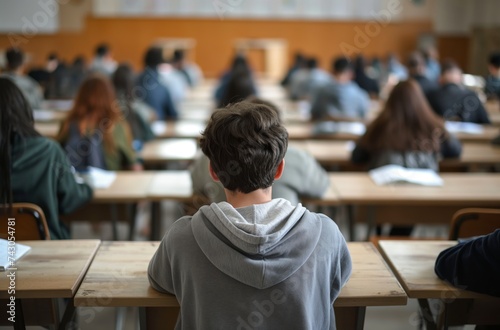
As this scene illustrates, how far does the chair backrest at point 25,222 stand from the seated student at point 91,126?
1.28 metres

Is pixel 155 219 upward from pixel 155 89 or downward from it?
downward

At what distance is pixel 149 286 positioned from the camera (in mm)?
1933

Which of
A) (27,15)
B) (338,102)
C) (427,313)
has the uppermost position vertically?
(27,15)

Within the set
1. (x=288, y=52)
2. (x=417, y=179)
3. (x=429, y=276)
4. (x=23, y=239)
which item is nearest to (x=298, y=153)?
(x=417, y=179)

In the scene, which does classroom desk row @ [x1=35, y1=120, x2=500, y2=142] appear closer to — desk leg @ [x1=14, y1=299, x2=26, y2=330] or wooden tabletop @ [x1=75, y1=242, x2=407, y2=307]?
wooden tabletop @ [x1=75, y1=242, x2=407, y2=307]

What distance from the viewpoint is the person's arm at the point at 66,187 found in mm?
2746

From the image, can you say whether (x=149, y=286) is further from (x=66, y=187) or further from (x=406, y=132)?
(x=406, y=132)

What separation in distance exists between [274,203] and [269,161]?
0.11 m

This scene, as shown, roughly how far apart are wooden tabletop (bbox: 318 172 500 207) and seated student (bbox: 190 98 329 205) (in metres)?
0.16

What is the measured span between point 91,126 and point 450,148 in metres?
2.24

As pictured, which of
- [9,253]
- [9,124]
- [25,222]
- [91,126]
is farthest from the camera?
→ [91,126]

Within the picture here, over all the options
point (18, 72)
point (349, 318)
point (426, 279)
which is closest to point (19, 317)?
point (349, 318)

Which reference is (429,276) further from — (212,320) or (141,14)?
(141,14)

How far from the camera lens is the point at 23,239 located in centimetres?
253
